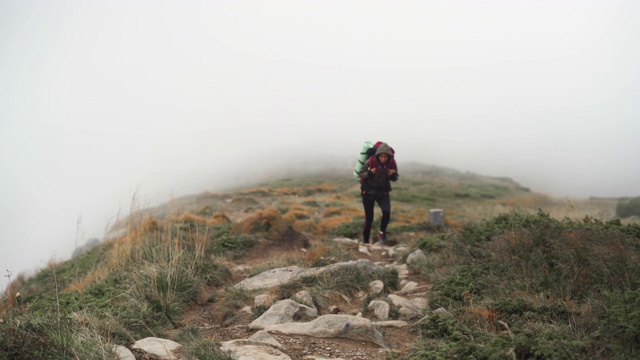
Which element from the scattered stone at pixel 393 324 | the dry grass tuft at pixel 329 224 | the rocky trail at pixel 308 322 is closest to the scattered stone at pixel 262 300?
the rocky trail at pixel 308 322

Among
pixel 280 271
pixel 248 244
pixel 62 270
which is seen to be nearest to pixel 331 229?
pixel 248 244

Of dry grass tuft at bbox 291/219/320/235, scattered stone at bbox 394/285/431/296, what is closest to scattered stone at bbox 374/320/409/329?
scattered stone at bbox 394/285/431/296

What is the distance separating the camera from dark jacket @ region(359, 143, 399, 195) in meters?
10.5

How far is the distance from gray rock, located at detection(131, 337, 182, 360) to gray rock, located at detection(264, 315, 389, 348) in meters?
1.00

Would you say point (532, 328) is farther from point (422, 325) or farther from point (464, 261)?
point (464, 261)

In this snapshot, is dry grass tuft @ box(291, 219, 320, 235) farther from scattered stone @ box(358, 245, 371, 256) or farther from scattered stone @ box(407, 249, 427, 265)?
scattered stone @ box(407, 249, 427, 265)

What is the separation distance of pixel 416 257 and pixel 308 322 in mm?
3723

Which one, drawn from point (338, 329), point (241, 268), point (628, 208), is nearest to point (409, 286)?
point (338, 329)

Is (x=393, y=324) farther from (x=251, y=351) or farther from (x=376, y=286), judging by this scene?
(x=251, y=351)

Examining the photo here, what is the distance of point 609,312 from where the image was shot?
Result: 3.71 metres

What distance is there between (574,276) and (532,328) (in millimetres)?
1700

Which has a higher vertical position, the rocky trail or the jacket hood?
the jacket hood

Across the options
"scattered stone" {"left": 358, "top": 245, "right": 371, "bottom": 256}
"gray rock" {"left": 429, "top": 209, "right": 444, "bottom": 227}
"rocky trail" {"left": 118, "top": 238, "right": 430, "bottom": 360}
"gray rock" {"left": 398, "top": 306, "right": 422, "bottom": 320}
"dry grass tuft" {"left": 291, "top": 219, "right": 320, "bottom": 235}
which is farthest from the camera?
"dry grass tuft" {"left": 291, "top": 219, "right": 320, "bottom": 235}

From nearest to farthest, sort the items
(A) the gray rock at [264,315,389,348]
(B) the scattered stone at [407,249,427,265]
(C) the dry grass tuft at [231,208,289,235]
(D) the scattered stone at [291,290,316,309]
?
(A) the gray rock at [264,315,389,348], (D) the scattered stone at [291,290,316,309], (B) the scattered stone at [407,249,427,265], (C) the dry grass tuft at [231,208,289,235]
